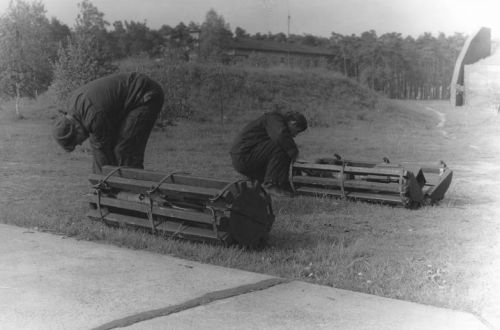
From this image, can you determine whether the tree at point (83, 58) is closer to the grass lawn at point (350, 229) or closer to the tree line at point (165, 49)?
the tree line at point (165, 49)

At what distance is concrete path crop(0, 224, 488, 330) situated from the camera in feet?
11.5

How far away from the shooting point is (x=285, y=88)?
31.4 m

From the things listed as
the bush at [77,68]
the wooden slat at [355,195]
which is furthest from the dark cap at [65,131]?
the bush at [77,68]

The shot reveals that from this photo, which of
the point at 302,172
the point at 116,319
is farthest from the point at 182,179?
the point at 302,172

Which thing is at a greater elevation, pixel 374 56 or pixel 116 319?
pixel 374 56

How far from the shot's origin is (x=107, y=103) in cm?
674

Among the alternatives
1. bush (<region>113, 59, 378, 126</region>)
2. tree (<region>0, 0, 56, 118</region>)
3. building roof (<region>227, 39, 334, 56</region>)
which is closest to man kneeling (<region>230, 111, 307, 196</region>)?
building roof (<region>227, 39, 334, 56</region>)

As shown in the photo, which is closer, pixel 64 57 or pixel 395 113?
pixel 64 57

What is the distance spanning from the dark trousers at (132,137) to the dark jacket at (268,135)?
6.13 feet

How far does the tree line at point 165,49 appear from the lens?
607 centimetres

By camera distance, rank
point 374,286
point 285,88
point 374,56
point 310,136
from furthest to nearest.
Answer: point 285,88 < point 310,136 < point 374,56 < point 374,286

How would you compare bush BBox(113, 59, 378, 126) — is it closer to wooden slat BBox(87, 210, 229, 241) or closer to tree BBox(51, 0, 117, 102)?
tree BBox(51, 0, 117, 102)

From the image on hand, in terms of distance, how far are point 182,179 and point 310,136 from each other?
50.9 feet

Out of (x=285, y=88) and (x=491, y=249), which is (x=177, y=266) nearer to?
(x=491, y=249)
